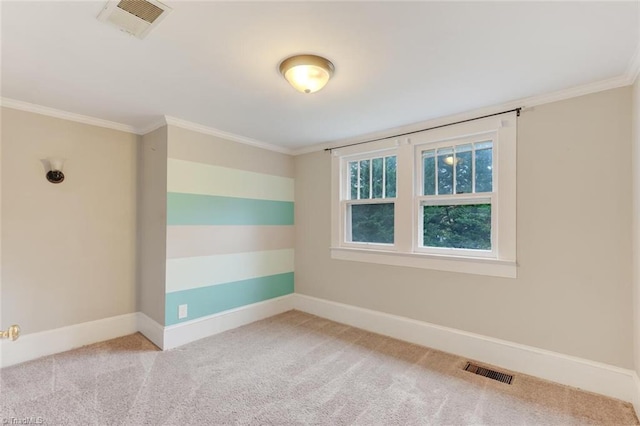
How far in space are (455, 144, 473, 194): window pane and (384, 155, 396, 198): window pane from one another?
682 mm

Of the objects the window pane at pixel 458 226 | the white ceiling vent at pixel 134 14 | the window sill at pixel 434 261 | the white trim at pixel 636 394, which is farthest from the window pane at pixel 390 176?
the white ceiling vent at pixel 134 14

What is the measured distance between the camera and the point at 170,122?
302 centimetres

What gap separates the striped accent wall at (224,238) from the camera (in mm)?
3066

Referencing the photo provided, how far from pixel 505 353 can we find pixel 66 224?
13.9 ft

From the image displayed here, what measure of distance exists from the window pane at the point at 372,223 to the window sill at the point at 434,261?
0.18m

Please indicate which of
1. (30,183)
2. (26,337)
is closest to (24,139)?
(30,183)

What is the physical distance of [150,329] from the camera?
3145 millimetres

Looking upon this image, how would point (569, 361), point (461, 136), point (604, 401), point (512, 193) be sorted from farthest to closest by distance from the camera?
point (461, 136), point (512, 193), point (569, 361), point (604, 401)

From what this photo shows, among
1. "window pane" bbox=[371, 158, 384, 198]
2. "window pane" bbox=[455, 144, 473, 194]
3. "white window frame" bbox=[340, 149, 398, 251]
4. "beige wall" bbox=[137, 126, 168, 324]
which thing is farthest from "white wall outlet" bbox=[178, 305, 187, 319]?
"window pane" bbox=[455, 144, 473, 194]

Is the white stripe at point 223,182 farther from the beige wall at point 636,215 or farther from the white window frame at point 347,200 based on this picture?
the beige wall at point 636,215

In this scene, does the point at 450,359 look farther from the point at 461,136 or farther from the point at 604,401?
the point at 461,136

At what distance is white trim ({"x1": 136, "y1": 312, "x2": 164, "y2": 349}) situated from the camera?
2969mm

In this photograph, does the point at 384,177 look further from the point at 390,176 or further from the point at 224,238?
the point at 224,238

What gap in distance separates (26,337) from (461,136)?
4393mm
